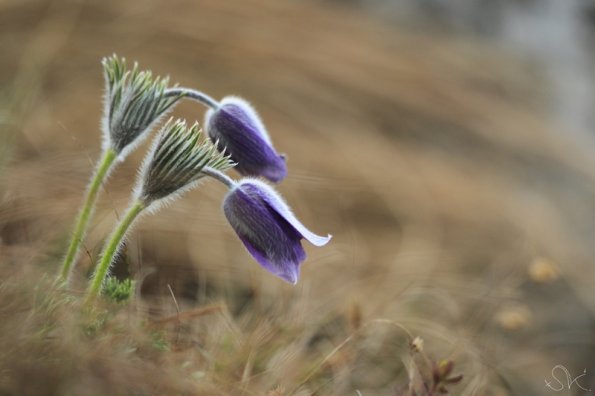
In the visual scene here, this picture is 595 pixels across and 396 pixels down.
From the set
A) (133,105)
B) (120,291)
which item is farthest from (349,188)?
(120,291)

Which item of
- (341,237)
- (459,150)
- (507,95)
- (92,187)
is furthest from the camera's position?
(507,95)

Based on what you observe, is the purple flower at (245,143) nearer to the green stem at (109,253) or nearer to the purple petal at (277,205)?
the purple petal at (277,205)

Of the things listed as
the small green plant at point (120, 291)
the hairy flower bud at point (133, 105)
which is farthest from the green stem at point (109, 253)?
the hairy flower bud at point (133, 105)

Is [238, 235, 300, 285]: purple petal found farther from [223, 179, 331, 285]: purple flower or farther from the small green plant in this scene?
the small green plant

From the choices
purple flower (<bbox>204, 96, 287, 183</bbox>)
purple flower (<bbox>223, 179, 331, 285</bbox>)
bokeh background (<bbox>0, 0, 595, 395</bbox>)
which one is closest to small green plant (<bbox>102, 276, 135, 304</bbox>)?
bokeh background (<bbox>0, 0, 595, 395</bbox>)

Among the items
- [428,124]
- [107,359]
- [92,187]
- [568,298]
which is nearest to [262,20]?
[428,124]

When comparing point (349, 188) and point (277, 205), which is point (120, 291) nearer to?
point (277, 205)

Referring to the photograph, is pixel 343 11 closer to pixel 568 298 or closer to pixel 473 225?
pixel 473 225
